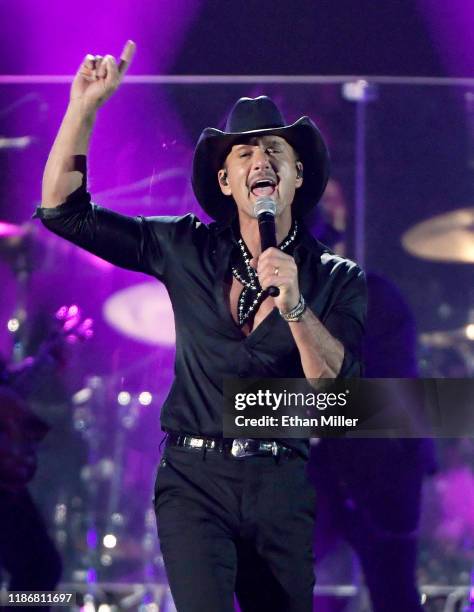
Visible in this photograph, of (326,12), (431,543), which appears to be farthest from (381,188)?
(431,543)

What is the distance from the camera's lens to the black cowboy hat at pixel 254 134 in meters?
2.94

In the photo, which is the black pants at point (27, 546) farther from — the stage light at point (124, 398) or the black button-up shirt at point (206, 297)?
the black button-up shirt at point (206, 297)

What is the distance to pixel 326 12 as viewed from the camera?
3.69 metres

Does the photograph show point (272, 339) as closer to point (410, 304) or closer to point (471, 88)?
point (410, 304)

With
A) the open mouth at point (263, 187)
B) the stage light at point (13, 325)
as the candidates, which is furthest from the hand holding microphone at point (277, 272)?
the stage light at point (13, 325)

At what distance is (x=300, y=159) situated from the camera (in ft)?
10.1

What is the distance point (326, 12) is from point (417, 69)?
41cm

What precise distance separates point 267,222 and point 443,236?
1468 mm

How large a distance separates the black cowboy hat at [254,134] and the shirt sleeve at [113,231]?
184 mm

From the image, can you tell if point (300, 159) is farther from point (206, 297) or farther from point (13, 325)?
point (13, 325)

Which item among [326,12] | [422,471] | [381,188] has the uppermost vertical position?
[326,12]

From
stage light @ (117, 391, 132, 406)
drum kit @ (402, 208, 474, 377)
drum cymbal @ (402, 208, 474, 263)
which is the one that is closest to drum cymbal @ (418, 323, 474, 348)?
drum kit @ (402, 208, 474, 377)

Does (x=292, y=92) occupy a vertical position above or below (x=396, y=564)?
above

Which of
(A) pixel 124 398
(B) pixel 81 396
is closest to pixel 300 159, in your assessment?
(A) pixel 124 398
